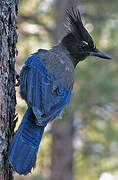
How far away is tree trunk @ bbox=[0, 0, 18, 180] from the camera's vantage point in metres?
2.87

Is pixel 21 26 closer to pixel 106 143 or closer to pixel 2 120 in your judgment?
pixel 106 143

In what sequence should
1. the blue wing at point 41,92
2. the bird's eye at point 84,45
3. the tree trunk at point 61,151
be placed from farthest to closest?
the tree trunk at point 61,151
the bird's eye at point 84,45
the blue wing at point 41,92

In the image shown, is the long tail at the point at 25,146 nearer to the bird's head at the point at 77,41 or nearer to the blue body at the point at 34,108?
the blue body at the point at 34,108

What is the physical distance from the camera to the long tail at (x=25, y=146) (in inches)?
110

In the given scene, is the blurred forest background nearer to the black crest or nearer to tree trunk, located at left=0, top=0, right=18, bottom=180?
the black crest

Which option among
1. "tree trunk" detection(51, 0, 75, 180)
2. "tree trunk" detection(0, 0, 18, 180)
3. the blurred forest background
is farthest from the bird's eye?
"tree trunk" detection(51, 0, 75, 180)

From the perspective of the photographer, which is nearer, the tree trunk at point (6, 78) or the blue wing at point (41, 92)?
the tree trunk at point (6, 78)

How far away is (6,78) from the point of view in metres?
3.03

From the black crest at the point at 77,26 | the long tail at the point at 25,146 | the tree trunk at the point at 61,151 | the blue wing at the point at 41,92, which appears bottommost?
the tree trunk at the point at 61,151

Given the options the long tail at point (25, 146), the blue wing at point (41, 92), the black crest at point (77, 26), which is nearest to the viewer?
the long tail at point (25, 146)

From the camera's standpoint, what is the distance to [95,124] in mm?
10375

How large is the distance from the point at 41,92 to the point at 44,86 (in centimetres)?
12

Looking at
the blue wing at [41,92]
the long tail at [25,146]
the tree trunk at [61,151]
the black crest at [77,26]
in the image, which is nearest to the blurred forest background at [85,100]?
the tree trunk at [61,151]

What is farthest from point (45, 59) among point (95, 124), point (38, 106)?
point (95, 124)
